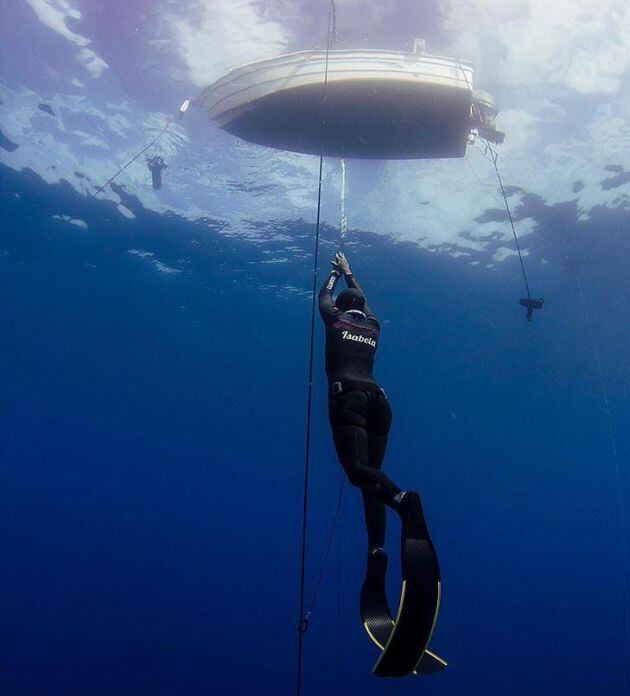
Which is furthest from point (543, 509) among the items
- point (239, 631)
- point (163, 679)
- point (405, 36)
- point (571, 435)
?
point (405, 36)

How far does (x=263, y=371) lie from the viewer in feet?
129

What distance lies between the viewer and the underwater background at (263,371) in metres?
13.9

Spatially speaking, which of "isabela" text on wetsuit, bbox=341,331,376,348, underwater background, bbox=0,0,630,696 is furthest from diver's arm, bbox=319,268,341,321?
underwater background, bbox=0,0,630,696

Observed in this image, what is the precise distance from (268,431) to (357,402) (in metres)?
50.6

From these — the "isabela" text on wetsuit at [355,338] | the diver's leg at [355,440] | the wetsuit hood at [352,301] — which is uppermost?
the wetsuit hood at [352,301]

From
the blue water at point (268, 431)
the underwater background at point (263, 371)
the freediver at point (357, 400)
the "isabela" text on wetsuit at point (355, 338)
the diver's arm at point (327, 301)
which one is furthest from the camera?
the blue water at point (268, 431)

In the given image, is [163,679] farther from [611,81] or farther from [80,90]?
[611,81]

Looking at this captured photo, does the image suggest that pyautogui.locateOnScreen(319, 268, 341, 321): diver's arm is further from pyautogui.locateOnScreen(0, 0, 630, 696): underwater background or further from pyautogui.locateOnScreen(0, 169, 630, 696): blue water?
pyautogui.locateOnScreen(0, 0, 630, 696): underwater background

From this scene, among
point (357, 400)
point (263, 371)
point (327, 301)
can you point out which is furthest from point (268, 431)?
point (357, 400)

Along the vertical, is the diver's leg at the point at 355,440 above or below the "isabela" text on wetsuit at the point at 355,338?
below

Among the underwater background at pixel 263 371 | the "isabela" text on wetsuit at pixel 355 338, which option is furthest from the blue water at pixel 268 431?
the "isabela" text on wetsuit at pixel 355 338

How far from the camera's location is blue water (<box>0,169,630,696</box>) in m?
21.7

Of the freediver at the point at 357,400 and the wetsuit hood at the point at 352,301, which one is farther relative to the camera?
the wetsuit hood at the point at 352,301

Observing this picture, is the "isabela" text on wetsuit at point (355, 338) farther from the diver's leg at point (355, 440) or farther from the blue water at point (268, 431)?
the blue water at point (268, 431)
